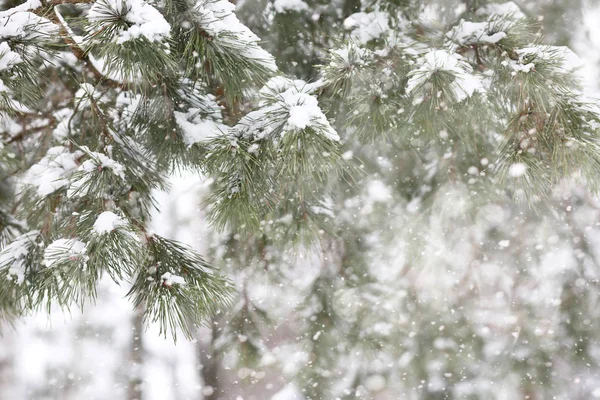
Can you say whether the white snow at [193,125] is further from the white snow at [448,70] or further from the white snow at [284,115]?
the white snow at [448,70]

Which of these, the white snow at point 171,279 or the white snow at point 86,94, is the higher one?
the white snow at point 86,94

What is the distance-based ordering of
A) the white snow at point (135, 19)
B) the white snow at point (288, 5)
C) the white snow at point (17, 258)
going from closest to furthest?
1. the white snow at point (135, 19)
2. the white snow at point (17, 258)
3. the white snow at point (288, 5)

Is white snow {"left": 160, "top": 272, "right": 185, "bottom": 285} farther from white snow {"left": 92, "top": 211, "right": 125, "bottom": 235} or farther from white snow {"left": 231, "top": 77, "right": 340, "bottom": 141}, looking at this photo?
white snow {"left": 231, "top": 77, "right": 340, "bottom": 141}

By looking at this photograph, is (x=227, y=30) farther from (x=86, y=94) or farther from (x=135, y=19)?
(x=86, y=94)

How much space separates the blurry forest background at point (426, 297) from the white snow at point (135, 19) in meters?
1.08

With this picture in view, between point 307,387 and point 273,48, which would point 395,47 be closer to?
point 273,48

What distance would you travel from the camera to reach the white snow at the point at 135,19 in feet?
2.64

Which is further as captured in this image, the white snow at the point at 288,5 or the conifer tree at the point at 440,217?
the white snow at the point at 288,5

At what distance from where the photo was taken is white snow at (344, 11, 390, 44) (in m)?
1.66

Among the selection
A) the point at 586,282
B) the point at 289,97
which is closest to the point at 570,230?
the point at 586,282

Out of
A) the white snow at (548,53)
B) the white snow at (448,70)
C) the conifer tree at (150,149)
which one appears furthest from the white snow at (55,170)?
the white snow at (548,53)

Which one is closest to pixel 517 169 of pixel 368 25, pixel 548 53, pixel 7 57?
pixel 548 53

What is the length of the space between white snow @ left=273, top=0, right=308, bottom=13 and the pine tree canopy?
0.64m

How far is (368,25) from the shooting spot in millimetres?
1714
